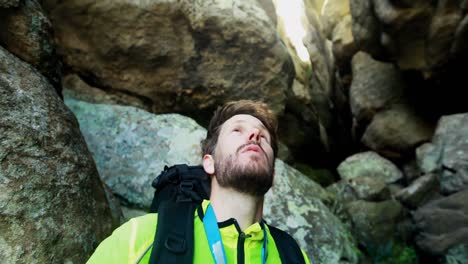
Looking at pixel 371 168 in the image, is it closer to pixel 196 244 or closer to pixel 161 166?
pixel 161 166

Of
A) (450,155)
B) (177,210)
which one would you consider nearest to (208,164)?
(177,210)

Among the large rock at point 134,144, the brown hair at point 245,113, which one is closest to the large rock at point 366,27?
the large rock at point 134,144

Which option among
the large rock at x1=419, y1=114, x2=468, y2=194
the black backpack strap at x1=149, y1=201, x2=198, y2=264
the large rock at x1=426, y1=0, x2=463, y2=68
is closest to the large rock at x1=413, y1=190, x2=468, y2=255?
the large rock at x1=419, y1=114, x2=468, y2=194

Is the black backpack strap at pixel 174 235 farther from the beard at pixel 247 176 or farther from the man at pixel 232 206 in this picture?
the beard at pixel 247 176

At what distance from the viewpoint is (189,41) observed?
10.1 m

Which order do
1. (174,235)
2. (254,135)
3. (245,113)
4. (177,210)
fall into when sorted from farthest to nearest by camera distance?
(245,113) < (254,135) < (177,210) < (174,235)

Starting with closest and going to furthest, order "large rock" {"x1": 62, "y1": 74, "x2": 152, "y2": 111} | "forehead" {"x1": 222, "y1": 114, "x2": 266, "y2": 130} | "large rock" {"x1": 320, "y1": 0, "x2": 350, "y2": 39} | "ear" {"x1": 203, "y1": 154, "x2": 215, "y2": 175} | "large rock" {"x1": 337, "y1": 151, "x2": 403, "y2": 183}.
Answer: "ear" {"x1": 203, "y1": 154, "x2": 215, "y2": 175}
"forehead" {"x1": 222, "y1": 114, "x2": 266, "y2": 130}
"large rock" {"x1": 62, "y1": 74, "x2": 152, "y2": 111}
"large rock" {"x1": 337, "y1": 151, "x2": 403, "y2": 183}
"large rock" {"x1": 320, "y1": 0, "x2": 350, "y2": 39}

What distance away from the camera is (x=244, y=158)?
3.69m

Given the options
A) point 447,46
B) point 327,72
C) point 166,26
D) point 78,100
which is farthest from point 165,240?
point 327,72

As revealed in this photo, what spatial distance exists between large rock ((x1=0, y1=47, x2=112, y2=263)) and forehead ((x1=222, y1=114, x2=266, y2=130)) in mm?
1833

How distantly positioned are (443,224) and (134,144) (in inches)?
275

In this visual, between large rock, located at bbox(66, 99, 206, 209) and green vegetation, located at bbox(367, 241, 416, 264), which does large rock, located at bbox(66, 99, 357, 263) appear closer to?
large rock, located at bbox(66, 99, 206, 209)

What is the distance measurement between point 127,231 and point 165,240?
0.36 metres

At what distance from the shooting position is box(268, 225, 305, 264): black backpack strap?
3.42 meters
